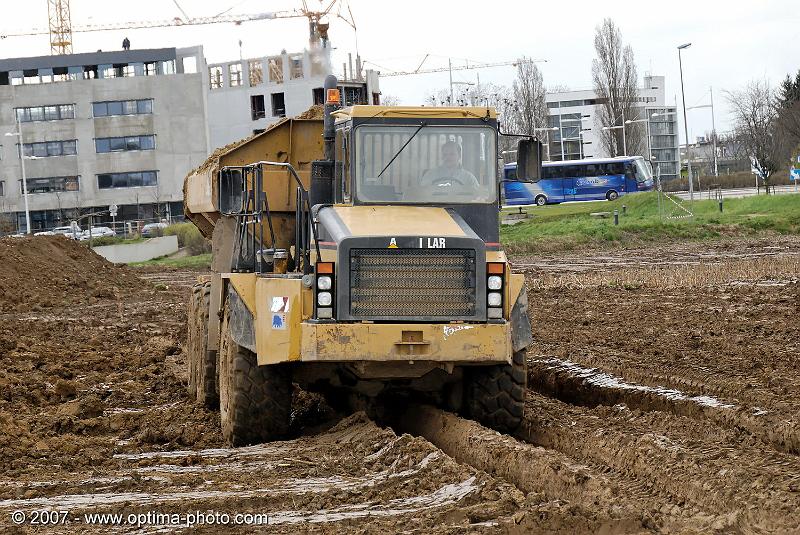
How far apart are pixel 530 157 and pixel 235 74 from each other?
9026 centimetres

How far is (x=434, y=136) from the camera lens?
11.6 meters

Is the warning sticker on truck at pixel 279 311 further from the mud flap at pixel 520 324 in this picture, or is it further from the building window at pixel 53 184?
the building window at pixel 53 184

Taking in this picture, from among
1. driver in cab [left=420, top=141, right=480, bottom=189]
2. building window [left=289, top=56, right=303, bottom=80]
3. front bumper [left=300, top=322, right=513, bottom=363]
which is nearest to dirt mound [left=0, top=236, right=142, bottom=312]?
driver in cab [left=420, top=141, right=480, bottom=189]

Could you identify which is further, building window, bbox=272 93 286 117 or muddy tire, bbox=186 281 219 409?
building window, bbox=272 93 286 117

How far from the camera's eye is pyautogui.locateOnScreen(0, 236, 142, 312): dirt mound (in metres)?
30.9

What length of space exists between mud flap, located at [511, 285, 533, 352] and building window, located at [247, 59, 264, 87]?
88.0 meters

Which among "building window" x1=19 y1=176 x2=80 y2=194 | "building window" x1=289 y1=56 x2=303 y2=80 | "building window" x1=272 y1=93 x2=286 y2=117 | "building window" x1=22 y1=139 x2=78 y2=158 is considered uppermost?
"building window" x1=289 y1=56 x2=303 y2=80

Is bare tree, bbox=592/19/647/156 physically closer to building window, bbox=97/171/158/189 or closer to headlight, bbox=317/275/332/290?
building window, bbox=97/171/158/189

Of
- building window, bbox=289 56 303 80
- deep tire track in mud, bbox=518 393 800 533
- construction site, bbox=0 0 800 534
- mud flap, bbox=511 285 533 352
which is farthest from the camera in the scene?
building window, bbox=289 56 303 80

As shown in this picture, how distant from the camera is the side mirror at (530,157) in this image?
11.9m

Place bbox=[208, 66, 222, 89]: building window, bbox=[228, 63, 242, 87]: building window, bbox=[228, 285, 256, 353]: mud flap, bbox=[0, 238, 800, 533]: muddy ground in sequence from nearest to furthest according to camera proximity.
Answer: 1. bbox=[0, 238, 800, 533]: muddy ground
2. bbox=[228, 285, 256, 353]: mud flap
3. bbox=[228, 63, 242, 87]: building window
4. bbox=[208, 66, 222, 89]: building window

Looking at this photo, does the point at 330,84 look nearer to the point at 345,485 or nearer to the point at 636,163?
the point at 345,485

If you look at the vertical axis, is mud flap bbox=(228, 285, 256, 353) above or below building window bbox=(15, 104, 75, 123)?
below

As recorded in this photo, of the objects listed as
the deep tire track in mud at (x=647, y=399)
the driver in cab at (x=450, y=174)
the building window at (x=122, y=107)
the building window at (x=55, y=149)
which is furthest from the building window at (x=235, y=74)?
the driver in cab at (x=450, y=174)
